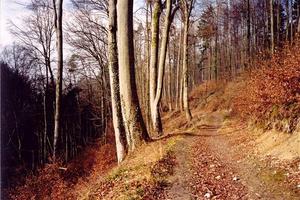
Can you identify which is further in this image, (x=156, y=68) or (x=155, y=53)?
(x=156, y=68)

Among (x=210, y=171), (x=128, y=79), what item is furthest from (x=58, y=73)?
(x=210, y=171)

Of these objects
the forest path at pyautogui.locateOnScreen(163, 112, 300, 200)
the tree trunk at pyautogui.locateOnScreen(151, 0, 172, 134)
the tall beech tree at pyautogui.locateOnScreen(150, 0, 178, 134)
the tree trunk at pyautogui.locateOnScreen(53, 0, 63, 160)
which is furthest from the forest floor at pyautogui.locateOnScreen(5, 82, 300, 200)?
the tree trunk at pyautogui.locateOnScreen(53, 0, 63, 160)

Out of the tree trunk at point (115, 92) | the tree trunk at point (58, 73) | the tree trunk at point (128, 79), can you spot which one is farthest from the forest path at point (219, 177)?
the tree trunk at point (58, 73)

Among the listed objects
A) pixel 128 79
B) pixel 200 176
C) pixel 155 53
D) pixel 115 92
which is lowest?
pixel 200 176

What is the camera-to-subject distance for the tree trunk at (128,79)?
11.5m

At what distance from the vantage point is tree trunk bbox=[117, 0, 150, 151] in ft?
37.7

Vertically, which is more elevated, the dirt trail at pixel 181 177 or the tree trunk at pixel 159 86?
the tree trunk at pixel 159 86

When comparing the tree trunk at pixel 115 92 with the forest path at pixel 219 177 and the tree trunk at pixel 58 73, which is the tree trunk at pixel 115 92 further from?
the tree trunk at pixel 58 73

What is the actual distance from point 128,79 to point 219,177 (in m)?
4.63

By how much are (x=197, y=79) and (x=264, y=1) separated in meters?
27.8

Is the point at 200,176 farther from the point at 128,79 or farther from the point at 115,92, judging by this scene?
the point at 115,92

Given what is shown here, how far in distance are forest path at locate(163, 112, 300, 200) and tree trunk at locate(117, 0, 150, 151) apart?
1434mm

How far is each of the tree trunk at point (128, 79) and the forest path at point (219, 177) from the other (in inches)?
56.4

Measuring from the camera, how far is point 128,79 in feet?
38.3
